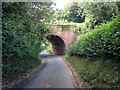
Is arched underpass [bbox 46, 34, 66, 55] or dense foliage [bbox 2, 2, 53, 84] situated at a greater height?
dense foliage [bbox 2, 2, 53, 84]

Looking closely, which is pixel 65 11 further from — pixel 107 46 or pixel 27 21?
pixel 107 46

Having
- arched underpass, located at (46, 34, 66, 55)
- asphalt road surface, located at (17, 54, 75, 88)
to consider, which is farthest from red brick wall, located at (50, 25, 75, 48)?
asphalt road surface, located at (17, 54, 75, 88)

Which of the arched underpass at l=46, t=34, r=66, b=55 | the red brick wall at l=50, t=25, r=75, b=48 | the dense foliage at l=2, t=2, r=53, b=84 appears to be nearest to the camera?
the dense foliage at l=2, t=2, r=53, b=84

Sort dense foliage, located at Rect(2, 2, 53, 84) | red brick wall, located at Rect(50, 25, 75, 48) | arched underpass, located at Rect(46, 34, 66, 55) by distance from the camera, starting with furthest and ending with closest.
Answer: arched underpass, located at Rect(46, 34, 66, 55)
red brick wall, located at Rect(50, 25, 75, 48)
dense foliage, located at Rect(2, 2, 53, 84)

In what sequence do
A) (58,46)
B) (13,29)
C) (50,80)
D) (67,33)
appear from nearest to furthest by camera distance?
(13,29), (50,80), (67,33), (58,46)

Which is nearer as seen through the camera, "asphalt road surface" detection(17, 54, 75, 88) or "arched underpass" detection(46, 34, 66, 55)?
"asphalt road surface" detection(17, 54, 75, 88)

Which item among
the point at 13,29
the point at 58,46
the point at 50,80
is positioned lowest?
the point at 58,46

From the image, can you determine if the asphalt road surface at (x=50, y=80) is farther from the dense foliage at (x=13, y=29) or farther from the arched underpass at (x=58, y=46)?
the arched underpass at (x=58, y=46)

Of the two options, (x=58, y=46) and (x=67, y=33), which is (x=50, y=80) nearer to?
(x=67, y=33)

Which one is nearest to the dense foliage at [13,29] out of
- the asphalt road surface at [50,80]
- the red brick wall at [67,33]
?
the asphalt road surface at [50,80]

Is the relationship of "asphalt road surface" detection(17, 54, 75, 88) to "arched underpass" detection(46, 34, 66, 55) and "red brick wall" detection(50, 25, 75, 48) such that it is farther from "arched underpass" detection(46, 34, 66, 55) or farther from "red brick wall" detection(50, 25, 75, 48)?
"arched underpass" detection(46, 34, 66, 55)

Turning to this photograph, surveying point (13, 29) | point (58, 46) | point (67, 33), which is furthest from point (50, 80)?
point (58, 46)

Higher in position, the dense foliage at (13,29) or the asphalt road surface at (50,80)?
the dense foliage at (13,29)

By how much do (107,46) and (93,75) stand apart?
1.82 meters
